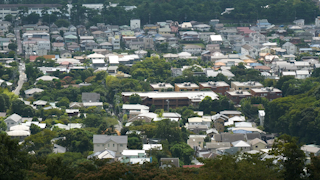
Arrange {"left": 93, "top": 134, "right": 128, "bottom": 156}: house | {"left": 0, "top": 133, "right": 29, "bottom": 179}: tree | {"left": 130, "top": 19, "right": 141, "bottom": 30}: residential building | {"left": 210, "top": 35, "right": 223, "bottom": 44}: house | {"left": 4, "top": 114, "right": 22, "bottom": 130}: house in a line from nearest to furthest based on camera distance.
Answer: {"left": 0, "top": 133, "right": 29, "bottom": 179}: tree → {"left": 93, "top": 134, "right": 128, "bottom": 156}: house → {"left": 4, "top": 114, "right": 22, "bottom": 130}: house → {"left": 210, "top": 35, "right": 223, "bottom": 44}: house → {"left": 130, "top": 19, "right": 141, "bottom": 30}: residential building

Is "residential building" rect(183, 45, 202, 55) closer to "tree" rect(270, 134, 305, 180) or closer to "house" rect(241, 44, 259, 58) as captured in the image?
"house" rect(241, 44, 259, 58)

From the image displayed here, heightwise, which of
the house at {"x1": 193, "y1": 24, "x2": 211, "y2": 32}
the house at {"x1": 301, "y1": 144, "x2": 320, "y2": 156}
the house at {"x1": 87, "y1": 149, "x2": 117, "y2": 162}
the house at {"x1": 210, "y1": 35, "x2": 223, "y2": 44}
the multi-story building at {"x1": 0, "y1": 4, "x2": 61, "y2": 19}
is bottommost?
the house at {"x1": 301, "y1": 144, "x2": 320, "y2": 156}

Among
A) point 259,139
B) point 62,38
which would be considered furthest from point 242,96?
point 62,38

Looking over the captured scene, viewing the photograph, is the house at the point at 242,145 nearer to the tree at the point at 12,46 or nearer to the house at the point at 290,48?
the house at the point at 290,48

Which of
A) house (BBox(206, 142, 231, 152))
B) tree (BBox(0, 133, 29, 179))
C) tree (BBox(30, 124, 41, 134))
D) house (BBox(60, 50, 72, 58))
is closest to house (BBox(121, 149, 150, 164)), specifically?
house (BBox(206, 142, 231, 152))

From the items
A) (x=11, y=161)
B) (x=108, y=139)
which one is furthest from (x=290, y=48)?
(x=11, y=161)

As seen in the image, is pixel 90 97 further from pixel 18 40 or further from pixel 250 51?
pixel 18 40

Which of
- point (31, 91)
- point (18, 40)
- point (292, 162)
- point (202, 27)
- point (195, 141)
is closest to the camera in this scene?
point (292, 162)
